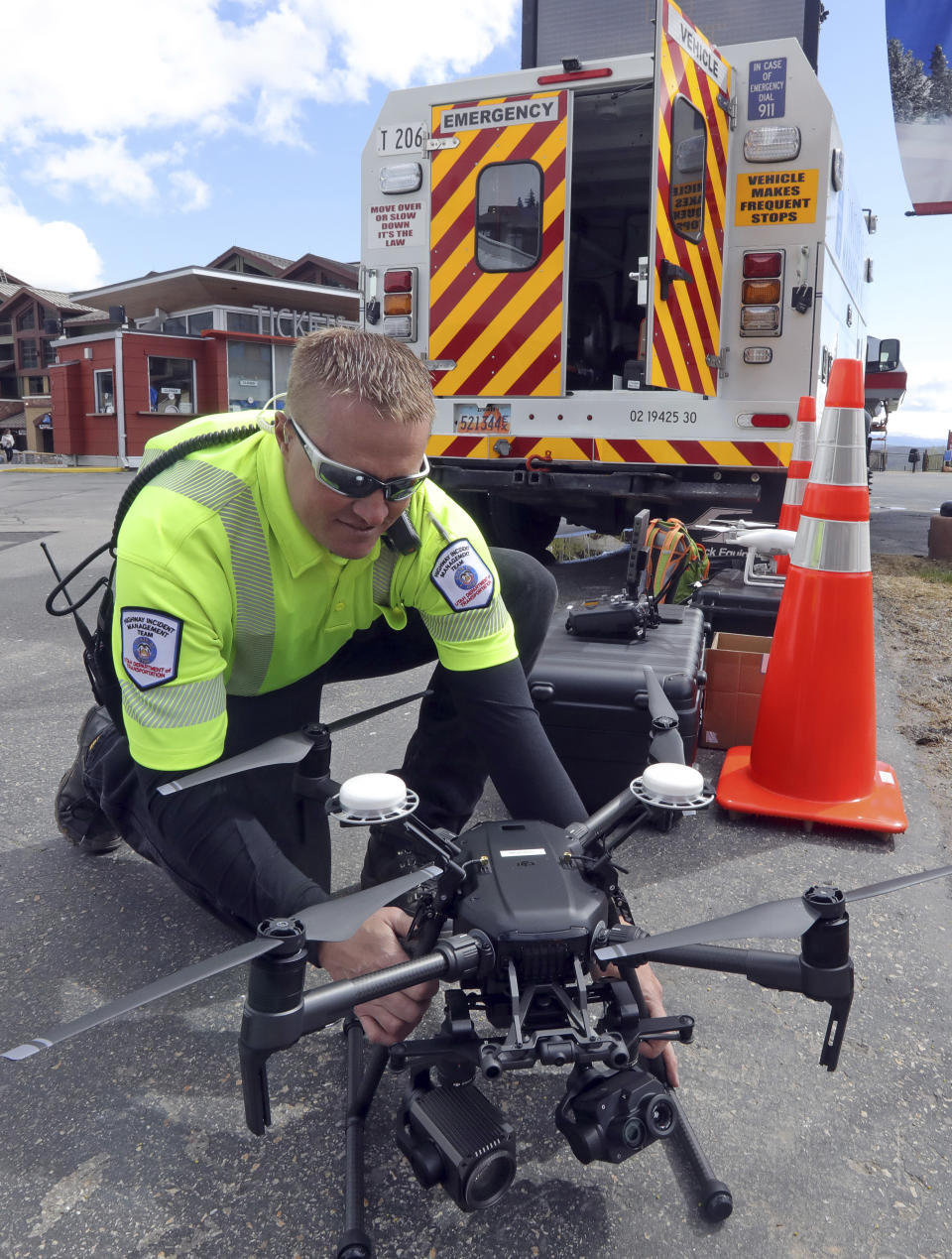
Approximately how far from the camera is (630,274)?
498 centimetres

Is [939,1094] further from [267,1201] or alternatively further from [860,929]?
[267,1201]

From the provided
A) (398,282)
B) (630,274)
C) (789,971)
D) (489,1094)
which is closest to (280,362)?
(398,282)

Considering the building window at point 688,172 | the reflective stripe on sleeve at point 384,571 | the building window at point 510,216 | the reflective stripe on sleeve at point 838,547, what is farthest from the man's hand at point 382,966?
the building window at point 510,216

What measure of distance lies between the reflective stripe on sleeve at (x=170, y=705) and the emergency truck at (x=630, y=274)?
3.30m

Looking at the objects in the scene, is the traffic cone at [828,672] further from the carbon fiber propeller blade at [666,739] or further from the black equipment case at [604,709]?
the carbon fiber propeller blade at [666,739]

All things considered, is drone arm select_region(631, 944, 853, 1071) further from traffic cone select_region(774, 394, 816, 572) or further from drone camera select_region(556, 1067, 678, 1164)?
traffic cone select_region(774, 394, 816, 572)

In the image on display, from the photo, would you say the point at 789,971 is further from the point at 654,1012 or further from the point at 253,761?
the point at 253,761

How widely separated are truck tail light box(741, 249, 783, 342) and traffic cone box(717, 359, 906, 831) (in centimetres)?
224

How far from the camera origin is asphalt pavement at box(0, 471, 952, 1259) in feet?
4.50

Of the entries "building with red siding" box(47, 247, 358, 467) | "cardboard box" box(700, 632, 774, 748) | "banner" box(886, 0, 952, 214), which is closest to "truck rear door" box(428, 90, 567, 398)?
"cardboard box" box(700, 632, 774, 748)

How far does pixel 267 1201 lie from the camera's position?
1.42 m

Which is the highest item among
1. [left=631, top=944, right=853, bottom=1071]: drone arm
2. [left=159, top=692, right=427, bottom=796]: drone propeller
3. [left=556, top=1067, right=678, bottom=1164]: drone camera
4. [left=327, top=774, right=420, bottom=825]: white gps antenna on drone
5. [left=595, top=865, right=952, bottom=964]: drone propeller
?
[left=327, top=774, right=420, bottom=825]: white gps antenna on drone

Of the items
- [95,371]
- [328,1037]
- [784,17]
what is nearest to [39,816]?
[328,1037]

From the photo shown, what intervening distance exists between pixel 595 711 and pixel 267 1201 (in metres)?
1.55
